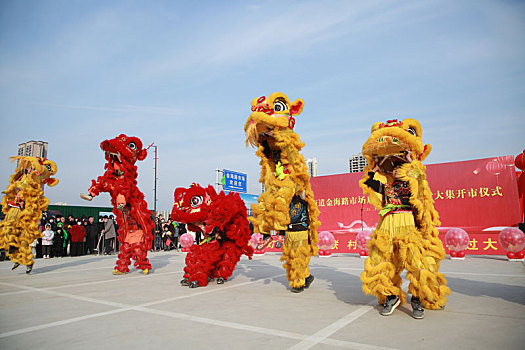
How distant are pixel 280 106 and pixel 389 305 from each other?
3.15m

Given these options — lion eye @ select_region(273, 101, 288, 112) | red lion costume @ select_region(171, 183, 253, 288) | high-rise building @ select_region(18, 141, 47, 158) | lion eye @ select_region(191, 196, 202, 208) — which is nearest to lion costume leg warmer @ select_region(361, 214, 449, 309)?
lion eye @ select_region(273, 101, 288, 112)

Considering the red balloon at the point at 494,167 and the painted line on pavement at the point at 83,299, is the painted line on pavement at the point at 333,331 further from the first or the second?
the red balloon at the point at 494,167

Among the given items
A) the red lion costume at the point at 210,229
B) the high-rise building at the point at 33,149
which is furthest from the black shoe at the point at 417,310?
the high-rise building at the point at 33,149

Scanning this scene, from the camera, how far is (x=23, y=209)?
757 centimetres

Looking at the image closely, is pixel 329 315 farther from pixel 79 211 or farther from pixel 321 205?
pixel 79 211

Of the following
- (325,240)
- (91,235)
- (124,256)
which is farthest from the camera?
(91,235)

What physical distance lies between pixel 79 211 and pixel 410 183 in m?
21.0

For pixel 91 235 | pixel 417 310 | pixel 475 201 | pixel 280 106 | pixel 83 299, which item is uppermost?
pixel 280 106

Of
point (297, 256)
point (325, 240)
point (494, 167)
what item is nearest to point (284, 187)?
point (297, 256)

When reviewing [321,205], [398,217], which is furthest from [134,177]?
[321,205]

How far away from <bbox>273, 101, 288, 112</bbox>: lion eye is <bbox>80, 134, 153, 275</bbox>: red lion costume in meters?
3.74

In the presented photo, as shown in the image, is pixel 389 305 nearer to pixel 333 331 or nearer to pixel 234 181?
pixel 333 331

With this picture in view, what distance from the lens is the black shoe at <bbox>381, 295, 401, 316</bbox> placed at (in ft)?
12.1

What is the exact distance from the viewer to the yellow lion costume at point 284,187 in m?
4.96
